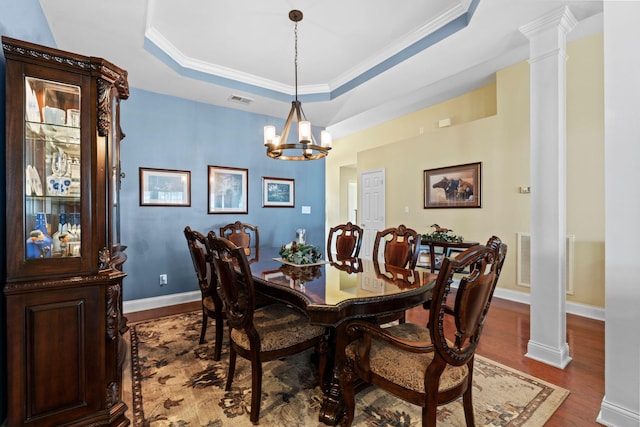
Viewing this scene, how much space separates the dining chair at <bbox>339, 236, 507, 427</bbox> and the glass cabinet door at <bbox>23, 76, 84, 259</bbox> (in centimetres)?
162

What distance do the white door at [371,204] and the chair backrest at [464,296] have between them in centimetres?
466

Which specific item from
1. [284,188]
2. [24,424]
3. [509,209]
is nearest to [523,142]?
[509,209]

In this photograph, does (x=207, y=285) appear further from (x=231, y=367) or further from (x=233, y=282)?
(x=233, y=282)

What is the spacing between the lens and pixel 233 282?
5.57 feet

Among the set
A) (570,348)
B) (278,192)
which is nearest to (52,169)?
(278,192)

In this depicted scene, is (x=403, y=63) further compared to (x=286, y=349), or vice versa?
(x=403, y=63)

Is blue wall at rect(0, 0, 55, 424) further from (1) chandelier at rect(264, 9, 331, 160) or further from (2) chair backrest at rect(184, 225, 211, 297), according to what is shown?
(1) chandelier at rect(264, 9, 331, 160)

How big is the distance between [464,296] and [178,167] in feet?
12.5

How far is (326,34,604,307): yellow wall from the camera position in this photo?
10.9 ft

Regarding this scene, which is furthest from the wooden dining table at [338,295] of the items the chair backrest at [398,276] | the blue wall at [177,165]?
the blue wall at [177,165]

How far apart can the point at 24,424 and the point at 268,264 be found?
1.62 metres

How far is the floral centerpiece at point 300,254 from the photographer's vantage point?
2559 millimetres

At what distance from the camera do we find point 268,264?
101 inches

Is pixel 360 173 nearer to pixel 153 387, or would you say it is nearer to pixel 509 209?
pixel 509 209
